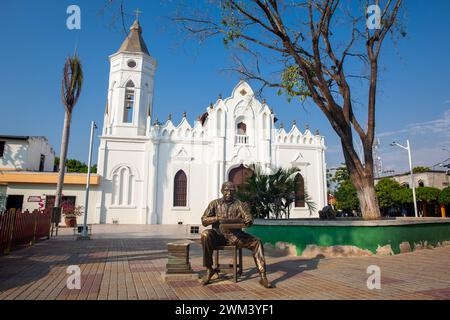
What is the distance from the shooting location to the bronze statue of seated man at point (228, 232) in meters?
4.84

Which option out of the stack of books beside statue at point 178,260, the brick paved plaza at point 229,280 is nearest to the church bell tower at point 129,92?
the brick paved plaza at point 229,280

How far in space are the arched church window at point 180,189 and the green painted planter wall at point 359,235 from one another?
16.0 meters

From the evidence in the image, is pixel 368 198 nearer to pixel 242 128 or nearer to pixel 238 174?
pixel 238 174

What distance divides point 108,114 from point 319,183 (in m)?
19.5

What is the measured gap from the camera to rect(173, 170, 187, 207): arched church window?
24.5 metres

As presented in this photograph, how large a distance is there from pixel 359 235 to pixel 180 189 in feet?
59.4

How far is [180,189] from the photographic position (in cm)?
2464

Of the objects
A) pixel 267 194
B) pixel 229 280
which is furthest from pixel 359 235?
pixel 229 280

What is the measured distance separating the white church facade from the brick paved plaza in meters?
15.9

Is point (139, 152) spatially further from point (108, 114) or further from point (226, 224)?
point (226, 224)

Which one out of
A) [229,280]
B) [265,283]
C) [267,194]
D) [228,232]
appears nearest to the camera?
[265,283]

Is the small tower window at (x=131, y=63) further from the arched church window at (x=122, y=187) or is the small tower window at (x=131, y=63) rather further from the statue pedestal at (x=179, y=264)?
the statue pedestal at (x=179, y=264)

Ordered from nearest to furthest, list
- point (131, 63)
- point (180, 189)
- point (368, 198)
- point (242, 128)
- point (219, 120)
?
point (368, 198) → point (180, 189) → point (219, 120) → point (131, 63) → point (242, 128)

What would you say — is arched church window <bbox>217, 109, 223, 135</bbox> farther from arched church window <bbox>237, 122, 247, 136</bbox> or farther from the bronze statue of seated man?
the bronze statue of seated man
